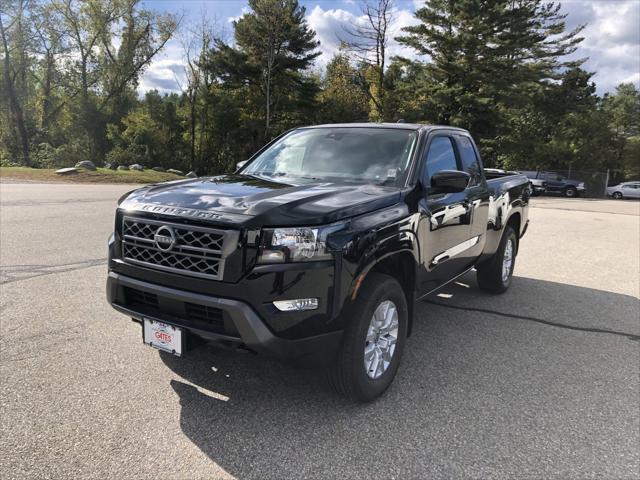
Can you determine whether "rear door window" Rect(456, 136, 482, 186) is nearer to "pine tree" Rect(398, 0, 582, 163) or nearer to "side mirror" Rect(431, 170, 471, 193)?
"side mirror" Rect(431, 170, 471, 193)

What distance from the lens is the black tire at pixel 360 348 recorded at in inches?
116

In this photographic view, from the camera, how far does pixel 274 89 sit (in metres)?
36.0

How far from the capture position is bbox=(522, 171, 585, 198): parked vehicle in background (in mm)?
35375

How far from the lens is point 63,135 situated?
153 feet

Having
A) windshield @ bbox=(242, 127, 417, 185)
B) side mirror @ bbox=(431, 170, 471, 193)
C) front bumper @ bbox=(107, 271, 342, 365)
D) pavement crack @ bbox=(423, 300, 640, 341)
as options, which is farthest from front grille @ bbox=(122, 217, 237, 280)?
pavement crack @ bbox=(423, 300, 640, 341)

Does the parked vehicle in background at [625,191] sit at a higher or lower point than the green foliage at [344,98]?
lower

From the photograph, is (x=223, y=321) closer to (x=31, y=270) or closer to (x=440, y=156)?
(x=440, y=156)

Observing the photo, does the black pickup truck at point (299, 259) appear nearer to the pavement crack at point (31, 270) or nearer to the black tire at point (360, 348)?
the black tire at point (360, 348)

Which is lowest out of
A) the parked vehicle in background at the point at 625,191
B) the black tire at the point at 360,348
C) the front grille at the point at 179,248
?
the parked vehicle in background at the point at 625,191

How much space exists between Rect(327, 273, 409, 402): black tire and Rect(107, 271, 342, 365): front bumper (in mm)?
92

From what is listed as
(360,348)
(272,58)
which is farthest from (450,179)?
(272,58)

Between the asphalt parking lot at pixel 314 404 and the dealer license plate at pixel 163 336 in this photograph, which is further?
the dealer license plate at pixel 163 336

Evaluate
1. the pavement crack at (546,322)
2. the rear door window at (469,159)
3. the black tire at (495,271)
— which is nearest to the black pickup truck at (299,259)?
the rear door window at (469,159)

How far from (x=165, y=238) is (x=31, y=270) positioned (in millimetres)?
4275
